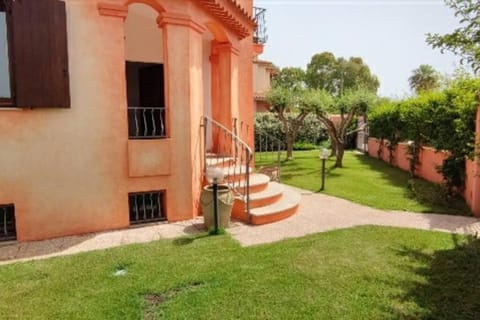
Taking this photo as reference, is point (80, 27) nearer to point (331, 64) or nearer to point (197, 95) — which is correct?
point (197, 95)

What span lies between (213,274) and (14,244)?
4179 millimetres

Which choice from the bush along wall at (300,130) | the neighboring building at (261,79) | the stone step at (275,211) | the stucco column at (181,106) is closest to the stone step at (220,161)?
the stucco column at (181,106)

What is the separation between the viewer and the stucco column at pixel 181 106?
7.57 metres

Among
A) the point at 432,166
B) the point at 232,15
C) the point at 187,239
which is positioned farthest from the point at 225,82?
the point at 432,166

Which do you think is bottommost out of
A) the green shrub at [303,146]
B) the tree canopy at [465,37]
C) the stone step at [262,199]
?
the stone step at [262,199]

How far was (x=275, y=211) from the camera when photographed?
26.4ft

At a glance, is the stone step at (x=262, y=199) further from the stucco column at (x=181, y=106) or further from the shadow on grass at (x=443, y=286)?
the shadow on grass at (x=443, y=286)

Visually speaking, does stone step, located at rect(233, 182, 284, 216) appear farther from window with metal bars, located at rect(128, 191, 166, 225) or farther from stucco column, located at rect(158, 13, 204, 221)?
window with metal bars, located at rect(128, 191, 166, 225)

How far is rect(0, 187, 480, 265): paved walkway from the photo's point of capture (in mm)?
6367

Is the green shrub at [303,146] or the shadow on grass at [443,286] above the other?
the green shrub at [303,146]

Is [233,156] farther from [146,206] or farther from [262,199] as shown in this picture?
[146,206]

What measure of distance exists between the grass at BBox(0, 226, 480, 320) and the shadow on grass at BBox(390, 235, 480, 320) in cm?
1

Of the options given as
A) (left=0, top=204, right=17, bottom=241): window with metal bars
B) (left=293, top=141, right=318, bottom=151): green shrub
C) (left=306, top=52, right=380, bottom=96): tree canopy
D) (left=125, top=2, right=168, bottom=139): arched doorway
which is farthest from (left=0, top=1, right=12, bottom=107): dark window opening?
(left=306, top=52, right=380, bottom=96): tree canopy

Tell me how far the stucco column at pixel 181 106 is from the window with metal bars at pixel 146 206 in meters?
0.29
